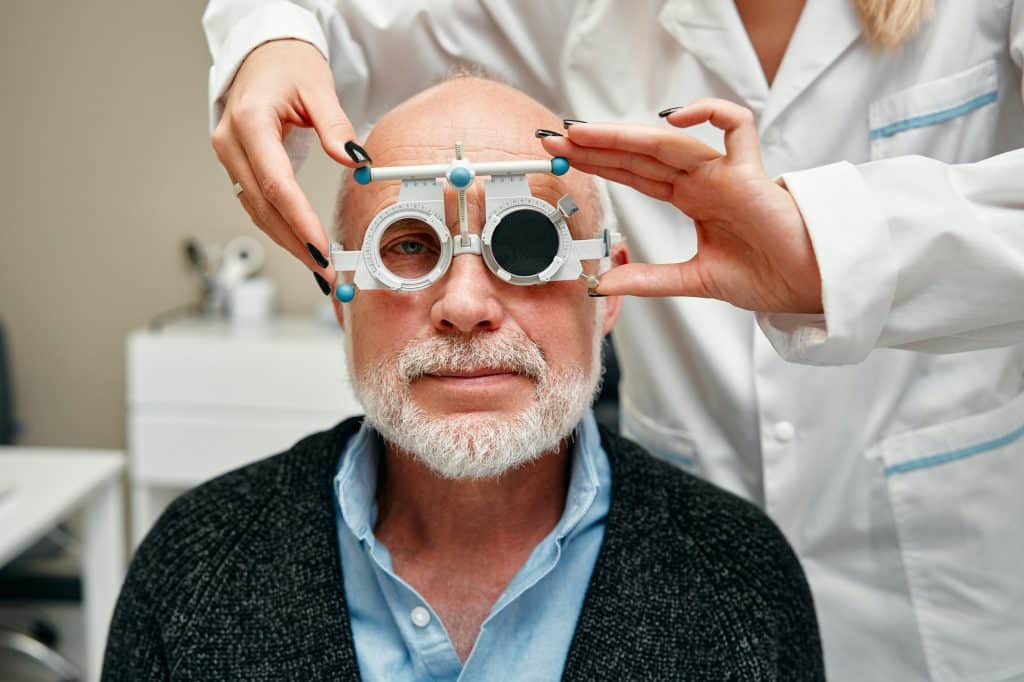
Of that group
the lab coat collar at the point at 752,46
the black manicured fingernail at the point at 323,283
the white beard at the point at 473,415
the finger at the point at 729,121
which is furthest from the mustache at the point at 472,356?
the lab coat collar at the point at 752,46

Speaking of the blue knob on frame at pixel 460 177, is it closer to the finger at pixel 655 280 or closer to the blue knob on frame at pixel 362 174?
the blue knob on frame at pixel 362 174

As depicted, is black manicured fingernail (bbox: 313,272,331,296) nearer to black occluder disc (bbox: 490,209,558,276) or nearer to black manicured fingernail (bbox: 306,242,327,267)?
black manicured fingernail (bbox: 306,242,327,267)

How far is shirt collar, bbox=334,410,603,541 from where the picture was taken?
1.29 meters

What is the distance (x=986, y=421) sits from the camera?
136cm

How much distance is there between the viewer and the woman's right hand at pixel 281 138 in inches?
43.2

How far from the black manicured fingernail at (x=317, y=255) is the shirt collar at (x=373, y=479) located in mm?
329

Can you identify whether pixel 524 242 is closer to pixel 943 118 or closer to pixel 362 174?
pixel 362 174

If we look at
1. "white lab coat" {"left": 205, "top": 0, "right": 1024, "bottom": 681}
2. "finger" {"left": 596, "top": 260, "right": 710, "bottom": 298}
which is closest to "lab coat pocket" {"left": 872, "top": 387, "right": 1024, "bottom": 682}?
"white lab coat" {"left": 205, "top": 0, "right": 1024, "bottom": 681}

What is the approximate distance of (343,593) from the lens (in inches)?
49.5

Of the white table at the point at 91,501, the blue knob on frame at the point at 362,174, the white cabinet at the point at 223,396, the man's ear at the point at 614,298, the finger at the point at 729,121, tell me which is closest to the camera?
the finger at the point at 729,121

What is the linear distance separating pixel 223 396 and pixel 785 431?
2031 millimetres

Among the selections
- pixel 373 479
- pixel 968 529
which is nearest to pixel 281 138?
pixel 373 479

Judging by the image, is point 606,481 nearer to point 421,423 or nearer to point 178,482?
point 421,423

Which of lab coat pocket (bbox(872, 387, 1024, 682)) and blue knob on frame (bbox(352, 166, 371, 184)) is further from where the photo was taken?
lab coat pocket (bbox(872, 387, 1024, 682))
